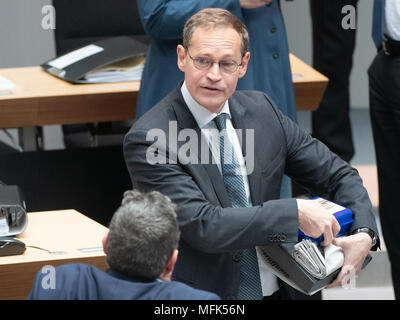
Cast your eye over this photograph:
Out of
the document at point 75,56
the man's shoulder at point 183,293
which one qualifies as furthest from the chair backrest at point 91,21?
the man's shoulder at point 183,293

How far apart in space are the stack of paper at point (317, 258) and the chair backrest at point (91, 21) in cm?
269

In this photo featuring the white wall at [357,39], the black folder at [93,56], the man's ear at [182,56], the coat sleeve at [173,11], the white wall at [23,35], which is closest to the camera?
the man's ear at [182,56]

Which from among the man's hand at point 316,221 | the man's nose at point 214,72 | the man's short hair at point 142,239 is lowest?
the man's hand at point 316,221

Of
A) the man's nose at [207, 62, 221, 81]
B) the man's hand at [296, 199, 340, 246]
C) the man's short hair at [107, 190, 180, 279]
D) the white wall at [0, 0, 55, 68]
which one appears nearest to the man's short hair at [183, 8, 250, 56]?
the man's nose at [207, 62, 221, 81]

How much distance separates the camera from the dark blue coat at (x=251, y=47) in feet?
11.2

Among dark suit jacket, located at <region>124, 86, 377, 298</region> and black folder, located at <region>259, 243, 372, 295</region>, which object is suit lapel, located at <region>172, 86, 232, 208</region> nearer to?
dark suit jacket, located at <region>124, 86, 377, 298</region>

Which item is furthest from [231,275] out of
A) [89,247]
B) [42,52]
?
[42,52]

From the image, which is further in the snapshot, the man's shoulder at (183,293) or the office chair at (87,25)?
the office chair at (87,25)

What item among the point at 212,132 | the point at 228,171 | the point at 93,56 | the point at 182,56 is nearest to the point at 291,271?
the point at 228,171

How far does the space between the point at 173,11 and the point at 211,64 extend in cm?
78

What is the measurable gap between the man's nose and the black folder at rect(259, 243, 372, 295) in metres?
0.51

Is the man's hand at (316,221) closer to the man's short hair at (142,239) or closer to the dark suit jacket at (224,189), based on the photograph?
the dark suit jacket at (224,189)

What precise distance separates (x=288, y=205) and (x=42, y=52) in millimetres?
3559
